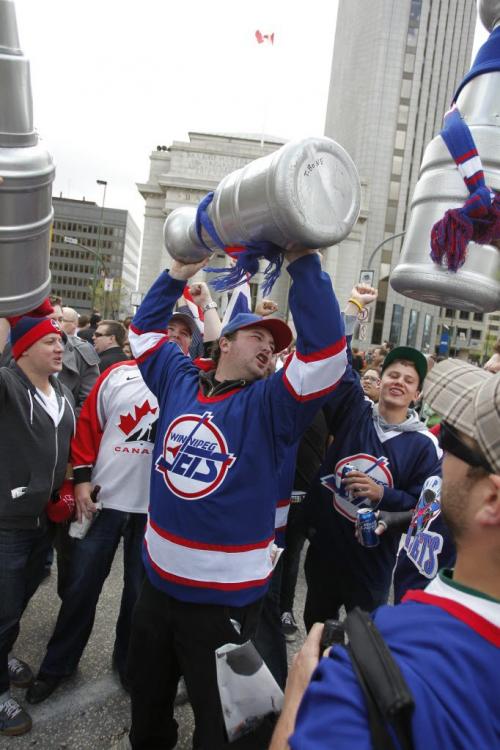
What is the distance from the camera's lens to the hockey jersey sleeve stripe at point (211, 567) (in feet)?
7.07

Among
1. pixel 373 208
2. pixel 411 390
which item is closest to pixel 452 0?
pixel 373 208

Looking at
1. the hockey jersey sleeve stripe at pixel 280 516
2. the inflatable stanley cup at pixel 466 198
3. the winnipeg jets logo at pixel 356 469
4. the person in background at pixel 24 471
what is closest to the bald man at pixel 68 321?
the person in background at pixel 24 471

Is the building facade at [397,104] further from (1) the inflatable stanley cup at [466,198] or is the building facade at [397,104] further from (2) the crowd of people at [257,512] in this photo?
(1) the inflatable stanley cup at [466,198]

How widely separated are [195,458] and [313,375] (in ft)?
1.99

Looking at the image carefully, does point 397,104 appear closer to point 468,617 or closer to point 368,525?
point 368,525

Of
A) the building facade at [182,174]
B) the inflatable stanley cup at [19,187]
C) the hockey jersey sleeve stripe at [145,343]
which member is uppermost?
the inflatable stanley cup at [19,187]

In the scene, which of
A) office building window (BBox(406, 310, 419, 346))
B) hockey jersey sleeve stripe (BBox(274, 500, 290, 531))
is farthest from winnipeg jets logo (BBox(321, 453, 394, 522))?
office building window (BBox(406, 310, 419, 346))

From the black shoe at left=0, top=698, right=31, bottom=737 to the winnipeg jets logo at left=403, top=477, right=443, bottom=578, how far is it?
206 centimetres

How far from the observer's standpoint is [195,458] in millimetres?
2223

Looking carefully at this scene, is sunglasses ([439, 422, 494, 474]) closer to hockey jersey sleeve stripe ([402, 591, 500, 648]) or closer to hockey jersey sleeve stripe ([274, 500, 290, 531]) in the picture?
hockey jersey sleeve stripe ([402, 591, 500, 648])

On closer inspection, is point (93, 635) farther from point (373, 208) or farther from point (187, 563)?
point (373, 208)

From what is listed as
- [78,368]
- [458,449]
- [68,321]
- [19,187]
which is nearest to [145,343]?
[19,187]

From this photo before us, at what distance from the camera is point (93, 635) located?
3682 millimetres

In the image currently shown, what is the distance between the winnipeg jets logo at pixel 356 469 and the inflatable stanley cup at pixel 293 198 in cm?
157
